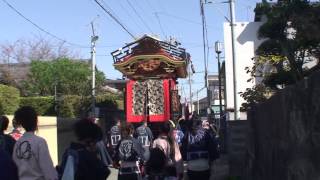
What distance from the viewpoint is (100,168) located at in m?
5.90

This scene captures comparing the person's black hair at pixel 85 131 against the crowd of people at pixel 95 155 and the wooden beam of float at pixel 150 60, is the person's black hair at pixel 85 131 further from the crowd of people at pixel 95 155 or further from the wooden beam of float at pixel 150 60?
the wooden beam of float at pixel 150 60

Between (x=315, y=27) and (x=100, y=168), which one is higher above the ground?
(x=315, y=27)

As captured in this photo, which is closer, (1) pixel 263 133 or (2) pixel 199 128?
(1) pixel 263 133

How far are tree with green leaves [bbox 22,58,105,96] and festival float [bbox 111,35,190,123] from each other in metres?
21.4

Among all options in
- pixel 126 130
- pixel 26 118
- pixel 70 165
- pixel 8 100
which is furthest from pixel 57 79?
pixel 70 165

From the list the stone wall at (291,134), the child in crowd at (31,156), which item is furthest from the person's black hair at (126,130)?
the child in crowd at (31,156)

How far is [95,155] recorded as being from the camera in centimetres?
592

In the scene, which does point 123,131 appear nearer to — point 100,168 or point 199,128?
point 199,128

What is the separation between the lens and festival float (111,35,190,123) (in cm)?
2098

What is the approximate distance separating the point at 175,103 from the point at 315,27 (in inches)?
375

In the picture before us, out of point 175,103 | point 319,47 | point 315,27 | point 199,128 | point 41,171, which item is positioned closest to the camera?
point 41,171

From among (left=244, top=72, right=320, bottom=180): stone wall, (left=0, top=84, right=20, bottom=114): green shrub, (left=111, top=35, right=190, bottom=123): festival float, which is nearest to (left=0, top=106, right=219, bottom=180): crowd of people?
(left=244, top=72, right=320, bottom=180): stone wall

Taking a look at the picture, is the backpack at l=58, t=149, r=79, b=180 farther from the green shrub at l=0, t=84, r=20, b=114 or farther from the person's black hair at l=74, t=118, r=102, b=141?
the green shrub at l=0, t=84, r=20, b=114

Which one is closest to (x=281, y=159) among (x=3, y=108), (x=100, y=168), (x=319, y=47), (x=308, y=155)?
(x=308, y=155)
